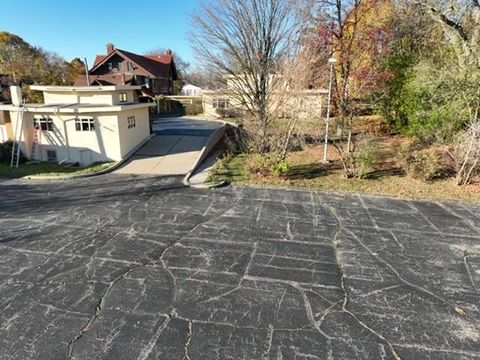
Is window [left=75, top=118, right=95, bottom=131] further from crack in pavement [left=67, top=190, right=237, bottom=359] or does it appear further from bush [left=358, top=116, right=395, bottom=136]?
bush [left=358, top=116, right=395, bottom=136]

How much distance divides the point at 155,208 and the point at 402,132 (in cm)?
1473

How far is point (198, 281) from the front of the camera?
5.44 m

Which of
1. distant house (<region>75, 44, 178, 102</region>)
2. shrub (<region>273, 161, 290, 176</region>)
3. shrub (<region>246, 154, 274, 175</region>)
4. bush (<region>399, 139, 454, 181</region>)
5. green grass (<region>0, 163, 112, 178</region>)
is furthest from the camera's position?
distant house (<region>75, 44, 178, 102</region>)

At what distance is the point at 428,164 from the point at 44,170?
50.1ft

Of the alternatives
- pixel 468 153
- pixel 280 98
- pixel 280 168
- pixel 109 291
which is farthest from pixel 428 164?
pixel 109 291

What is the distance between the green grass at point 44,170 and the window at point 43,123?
5.88ft

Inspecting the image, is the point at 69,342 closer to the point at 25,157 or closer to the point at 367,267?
the point at 367,267

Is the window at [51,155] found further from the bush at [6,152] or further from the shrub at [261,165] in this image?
the shrub at [261,165]

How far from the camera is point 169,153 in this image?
1594 centimetres

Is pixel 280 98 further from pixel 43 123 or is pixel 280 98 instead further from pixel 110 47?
pixel 110 47

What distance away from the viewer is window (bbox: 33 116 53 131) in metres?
14.6

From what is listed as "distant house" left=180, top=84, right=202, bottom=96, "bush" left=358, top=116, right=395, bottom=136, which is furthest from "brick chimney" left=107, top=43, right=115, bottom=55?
"bush" left=358, top=116, right=395, bottom=136

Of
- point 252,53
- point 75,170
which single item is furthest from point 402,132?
point 75,170

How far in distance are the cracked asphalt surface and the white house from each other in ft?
19.1
